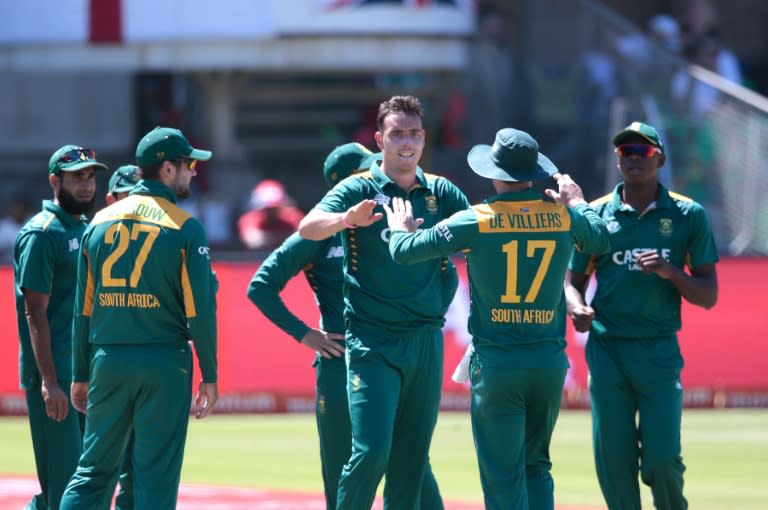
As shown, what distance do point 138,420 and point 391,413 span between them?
1.33 m

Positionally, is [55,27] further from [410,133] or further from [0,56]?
[410,133]

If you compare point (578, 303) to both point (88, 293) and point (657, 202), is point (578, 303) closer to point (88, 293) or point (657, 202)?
point (657, 202)

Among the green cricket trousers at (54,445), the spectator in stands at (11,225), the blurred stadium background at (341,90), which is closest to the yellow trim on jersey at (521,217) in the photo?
the green cricket trousers at (54,445)

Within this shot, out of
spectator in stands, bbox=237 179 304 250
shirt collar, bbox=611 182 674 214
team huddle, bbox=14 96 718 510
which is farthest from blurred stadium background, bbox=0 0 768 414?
shirt collar, bbox=611 182 674 214

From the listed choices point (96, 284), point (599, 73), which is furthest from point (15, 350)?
point (599, 73)

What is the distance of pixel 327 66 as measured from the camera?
23.0m

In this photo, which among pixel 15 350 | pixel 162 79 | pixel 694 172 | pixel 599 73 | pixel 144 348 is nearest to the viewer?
pixel 144 348

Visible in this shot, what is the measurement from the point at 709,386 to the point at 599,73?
7.09 m

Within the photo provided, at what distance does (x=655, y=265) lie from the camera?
844cm

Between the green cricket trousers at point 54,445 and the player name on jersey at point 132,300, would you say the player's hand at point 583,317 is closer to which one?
the player name on jersey at point 132,300

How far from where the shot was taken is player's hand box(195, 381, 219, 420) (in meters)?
7.89

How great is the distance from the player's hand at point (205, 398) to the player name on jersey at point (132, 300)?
1.67 ft

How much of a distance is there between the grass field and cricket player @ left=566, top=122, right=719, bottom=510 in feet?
A: 6.21

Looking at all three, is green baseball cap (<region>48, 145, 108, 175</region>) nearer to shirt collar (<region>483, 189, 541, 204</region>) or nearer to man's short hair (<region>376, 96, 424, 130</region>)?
man's short hair (<region>376, 96, 424, 130</region>)
